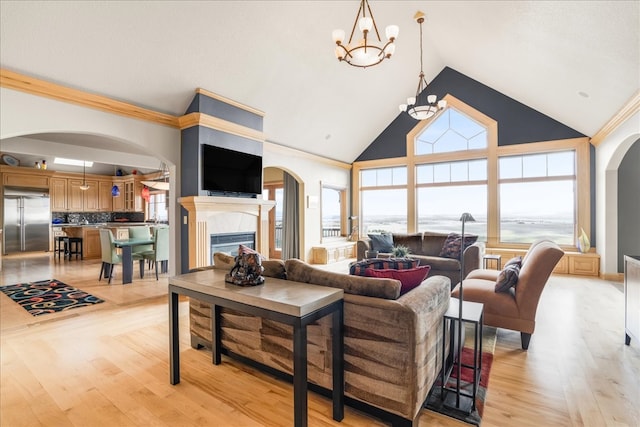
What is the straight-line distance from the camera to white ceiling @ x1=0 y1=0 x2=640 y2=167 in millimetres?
3195

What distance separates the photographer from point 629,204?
577 centimetres

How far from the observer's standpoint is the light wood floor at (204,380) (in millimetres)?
1936

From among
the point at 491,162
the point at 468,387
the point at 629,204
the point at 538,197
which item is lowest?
the point at 468,387

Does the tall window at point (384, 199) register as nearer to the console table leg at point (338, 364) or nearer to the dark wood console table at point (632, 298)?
the dark wood console table at point (632, 298)

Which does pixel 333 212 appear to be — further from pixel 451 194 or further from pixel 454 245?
pixel 454 245

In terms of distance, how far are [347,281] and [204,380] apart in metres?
1.41

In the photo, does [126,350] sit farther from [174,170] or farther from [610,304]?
[610,304]

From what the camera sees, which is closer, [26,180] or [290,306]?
[290,306]

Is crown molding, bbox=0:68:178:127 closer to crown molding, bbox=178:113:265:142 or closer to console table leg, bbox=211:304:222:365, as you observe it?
crown molding, bbox=178:113:265:142

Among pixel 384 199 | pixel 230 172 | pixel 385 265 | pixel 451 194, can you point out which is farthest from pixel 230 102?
pixel 451 194

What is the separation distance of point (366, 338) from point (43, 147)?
250 inches

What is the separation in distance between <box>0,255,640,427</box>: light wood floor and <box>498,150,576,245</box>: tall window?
345 cm

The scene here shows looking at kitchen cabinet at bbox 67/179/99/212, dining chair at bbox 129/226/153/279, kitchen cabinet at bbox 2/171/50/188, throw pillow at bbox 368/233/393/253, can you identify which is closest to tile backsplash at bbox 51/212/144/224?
kitchen cabinet at bbox 67/179/99/212

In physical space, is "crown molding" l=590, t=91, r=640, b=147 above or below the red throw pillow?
above
